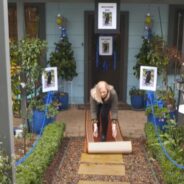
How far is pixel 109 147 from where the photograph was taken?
6906 mm

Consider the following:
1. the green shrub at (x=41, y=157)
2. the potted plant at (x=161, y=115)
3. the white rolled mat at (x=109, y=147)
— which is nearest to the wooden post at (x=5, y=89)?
the green shrub at (x=41, y=157)

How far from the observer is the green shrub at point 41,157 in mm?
5117

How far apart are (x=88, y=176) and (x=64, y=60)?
3.99 metres

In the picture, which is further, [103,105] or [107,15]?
[107,15]

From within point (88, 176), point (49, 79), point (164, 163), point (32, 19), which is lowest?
point (88, 176)

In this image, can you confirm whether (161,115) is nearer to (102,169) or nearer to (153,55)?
(102,169)

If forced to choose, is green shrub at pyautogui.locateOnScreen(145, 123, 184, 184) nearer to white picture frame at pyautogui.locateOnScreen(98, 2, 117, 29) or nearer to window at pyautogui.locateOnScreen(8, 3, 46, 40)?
white picture frame at pyautogui.locateOnScreen(98, 2, 117, 29)

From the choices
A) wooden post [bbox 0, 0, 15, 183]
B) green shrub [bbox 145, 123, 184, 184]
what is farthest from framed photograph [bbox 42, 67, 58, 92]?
wooden post [bbox 0, 0, 15, 183]

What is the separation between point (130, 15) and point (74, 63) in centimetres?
188

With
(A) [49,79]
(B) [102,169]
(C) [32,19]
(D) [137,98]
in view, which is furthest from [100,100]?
(C) [32,19]

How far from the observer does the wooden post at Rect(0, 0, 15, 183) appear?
14.0 ft

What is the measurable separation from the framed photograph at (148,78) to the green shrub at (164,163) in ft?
2.98

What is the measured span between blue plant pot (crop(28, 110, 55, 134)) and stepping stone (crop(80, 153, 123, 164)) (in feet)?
4.54

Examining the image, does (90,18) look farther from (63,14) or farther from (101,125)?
(101,125)
